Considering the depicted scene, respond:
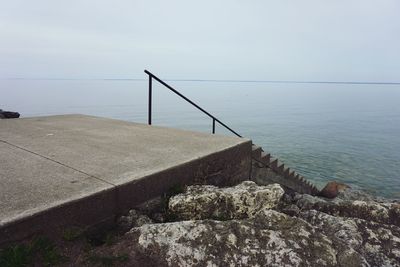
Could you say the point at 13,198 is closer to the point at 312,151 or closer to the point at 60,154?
the point at 60,154

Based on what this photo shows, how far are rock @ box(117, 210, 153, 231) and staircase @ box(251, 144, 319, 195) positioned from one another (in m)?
2.91

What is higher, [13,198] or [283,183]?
[13,198]

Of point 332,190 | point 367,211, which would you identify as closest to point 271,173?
point 367,211

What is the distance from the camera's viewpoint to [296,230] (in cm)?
276

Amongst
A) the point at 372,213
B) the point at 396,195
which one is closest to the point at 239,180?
the point at 372,213

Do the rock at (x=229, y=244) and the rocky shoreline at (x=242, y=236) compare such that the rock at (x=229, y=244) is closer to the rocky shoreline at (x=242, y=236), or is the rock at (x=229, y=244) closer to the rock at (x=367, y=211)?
the rocky shoreline at (x=242, y=236)

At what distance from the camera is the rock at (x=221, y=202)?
3277 millimetres

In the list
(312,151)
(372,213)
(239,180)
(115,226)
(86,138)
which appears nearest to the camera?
(115,226)

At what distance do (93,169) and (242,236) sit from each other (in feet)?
5.65

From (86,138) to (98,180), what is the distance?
7.43ft

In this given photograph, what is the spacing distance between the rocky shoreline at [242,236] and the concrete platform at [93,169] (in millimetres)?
266

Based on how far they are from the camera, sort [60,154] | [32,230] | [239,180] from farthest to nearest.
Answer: [239,180], [60,154], [32,230]

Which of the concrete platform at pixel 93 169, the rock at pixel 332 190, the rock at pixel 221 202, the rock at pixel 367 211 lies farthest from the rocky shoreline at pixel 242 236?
the rock at pixel 332 190

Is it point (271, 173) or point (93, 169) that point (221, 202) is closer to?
point (93, 169)
